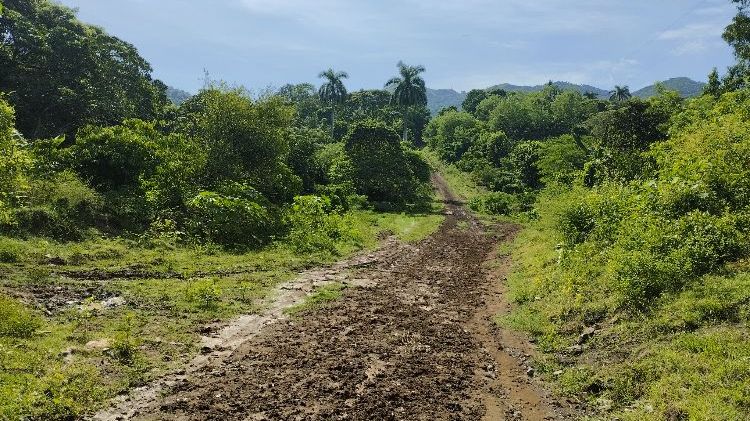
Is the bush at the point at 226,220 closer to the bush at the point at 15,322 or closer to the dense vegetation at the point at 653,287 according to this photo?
the bush at the point at 15,322

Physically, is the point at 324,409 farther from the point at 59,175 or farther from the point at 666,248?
the point at 59,175

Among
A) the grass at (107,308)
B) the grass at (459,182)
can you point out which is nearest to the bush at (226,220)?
the grass at (107,308)

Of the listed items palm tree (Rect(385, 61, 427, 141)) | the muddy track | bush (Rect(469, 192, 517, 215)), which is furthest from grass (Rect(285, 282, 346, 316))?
palm tree (Rect(385, 61, 427, 141))

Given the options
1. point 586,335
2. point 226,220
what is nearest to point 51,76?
point 226,220

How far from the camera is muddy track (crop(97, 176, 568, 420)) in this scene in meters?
8.62

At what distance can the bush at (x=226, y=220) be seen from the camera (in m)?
21.9

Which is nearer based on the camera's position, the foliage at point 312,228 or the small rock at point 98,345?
the small rock at point 98,345

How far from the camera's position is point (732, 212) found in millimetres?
13344

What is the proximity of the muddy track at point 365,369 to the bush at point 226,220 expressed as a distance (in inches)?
256

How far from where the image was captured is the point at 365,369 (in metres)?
10.4

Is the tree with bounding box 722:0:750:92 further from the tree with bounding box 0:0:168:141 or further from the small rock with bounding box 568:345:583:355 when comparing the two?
the tree with bounding box 0:0:168:141

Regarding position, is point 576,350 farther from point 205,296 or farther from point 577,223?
point 205,296

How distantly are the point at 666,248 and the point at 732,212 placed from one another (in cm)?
253

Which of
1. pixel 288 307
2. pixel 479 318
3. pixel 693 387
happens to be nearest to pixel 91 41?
pixel 288 307
